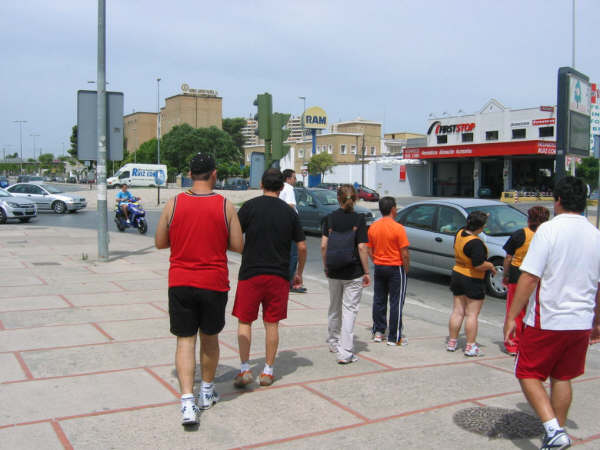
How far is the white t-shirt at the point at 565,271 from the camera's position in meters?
3.40

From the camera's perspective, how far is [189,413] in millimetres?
3783

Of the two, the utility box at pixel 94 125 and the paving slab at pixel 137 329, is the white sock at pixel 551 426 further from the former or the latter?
the utility box at pixel 94 125

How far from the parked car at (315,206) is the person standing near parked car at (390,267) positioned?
11073mm

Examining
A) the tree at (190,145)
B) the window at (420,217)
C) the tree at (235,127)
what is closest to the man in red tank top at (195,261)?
the window at (420,217)

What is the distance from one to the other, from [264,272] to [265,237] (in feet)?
0.90

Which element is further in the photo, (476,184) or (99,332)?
(476,184)

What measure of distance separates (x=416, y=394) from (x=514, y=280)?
2.14 m

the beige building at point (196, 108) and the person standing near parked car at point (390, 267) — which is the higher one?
the beige building at point (196, 108)

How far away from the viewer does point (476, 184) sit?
54.5m

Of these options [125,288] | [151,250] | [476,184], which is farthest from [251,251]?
[476,184]

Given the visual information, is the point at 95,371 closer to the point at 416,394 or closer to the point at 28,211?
the point at 416,394

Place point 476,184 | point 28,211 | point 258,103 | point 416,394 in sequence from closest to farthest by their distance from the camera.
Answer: point 416,394, point 258,103, point 28,211, point 476,184

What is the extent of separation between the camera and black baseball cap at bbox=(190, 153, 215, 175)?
4.07 metres

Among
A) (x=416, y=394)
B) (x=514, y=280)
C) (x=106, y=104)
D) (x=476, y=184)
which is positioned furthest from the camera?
(x=476, y=184)
